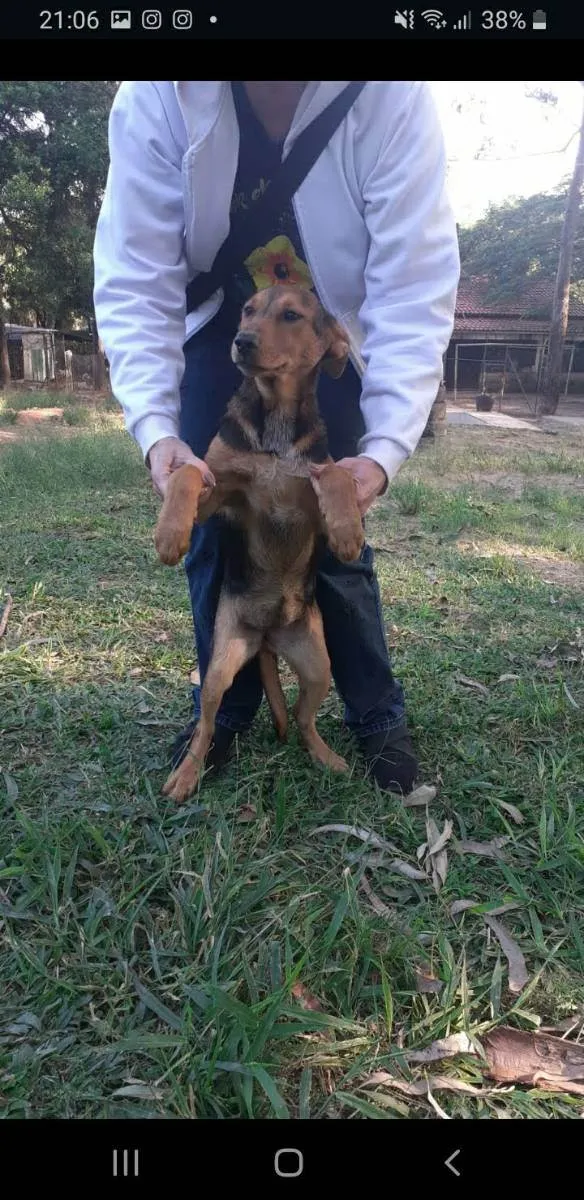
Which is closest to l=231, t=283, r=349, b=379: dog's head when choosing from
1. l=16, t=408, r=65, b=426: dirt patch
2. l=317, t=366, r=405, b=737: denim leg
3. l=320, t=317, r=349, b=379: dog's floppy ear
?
l=320, t=317, r=349, b=379: dog's floppy ear

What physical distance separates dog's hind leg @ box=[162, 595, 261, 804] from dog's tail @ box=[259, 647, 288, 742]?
0.12m

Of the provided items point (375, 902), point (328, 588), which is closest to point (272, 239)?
point (328, 588)

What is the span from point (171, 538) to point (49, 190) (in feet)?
36.2

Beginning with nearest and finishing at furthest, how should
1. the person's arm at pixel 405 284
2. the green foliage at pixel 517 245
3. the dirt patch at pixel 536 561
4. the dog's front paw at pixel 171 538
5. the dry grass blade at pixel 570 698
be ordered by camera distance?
the dog's front paw at pixel 171 538
the person's arm at pixel 405 284
the dry grass blade at pixel 570 698
the dirt patch at pixel 536 561
the green foliage at pixel 517 245

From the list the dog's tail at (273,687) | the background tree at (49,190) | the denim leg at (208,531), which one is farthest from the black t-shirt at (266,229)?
the background tree at (49,190)

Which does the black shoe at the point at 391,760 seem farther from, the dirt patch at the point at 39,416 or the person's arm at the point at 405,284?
the dirt patch at the point at 39,416

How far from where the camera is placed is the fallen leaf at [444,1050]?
61.7 inches

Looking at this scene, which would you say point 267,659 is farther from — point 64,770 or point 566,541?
point 566,541

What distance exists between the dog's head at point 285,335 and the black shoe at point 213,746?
1.22 m

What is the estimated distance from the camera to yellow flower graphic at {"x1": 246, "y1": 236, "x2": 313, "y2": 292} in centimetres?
215
